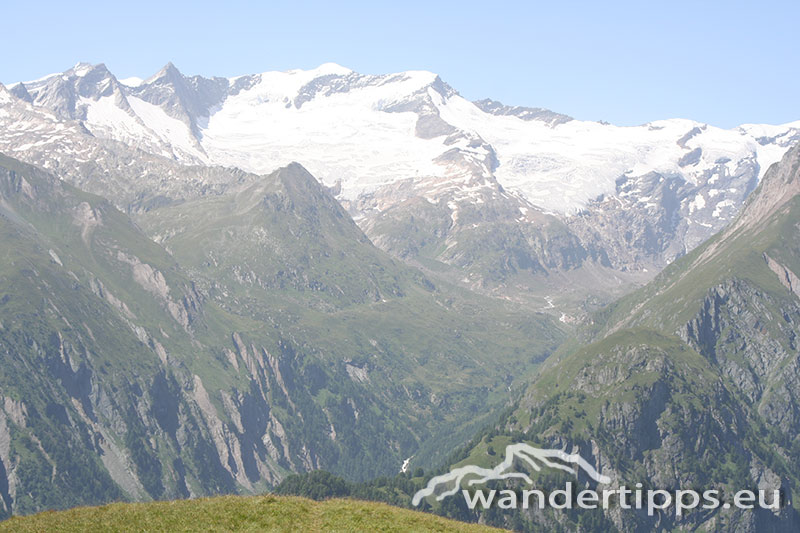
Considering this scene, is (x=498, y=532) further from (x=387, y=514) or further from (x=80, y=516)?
(x=80, y=516)

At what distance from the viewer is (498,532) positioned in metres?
97.5

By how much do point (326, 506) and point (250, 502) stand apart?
8.75 m

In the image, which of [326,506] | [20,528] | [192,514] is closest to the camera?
[20,528]

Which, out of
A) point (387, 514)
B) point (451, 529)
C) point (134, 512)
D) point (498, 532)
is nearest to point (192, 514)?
point (134, 512)

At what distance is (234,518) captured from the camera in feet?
291

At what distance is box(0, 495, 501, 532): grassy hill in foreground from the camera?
85.7 meters

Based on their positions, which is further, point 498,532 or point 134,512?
point 498,532

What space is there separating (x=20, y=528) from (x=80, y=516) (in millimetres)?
6315

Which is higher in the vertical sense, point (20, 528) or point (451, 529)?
point (20, 528)

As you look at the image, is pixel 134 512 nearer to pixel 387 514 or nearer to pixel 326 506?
pixel 326 506

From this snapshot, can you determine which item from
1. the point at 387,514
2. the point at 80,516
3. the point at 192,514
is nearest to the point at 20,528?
the point at 80,516

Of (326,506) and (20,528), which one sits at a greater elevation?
(20,528)

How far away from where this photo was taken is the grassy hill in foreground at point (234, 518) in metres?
85.7

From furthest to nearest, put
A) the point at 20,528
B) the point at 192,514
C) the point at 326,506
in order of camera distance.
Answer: the point at 326,506 → the point at 192,514 → the point at 20,528
